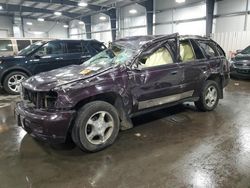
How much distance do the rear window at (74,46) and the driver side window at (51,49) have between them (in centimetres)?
23

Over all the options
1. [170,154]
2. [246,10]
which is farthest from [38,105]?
[246,10]

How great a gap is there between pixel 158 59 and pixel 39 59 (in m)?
4.45

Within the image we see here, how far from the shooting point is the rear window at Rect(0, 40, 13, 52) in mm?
9947

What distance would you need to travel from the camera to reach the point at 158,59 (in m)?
3.93

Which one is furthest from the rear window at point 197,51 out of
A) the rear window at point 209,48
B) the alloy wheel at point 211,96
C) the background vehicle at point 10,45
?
the background vehicle at point 10,45

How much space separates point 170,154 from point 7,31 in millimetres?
24158

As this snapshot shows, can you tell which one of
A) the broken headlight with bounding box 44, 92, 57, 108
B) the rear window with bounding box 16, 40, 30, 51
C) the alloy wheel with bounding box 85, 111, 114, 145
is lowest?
the alloy wheel with bounding box 85, 111, 114, 145

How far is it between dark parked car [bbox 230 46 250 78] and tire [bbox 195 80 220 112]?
16.1 ft

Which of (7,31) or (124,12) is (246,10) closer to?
(124,12)

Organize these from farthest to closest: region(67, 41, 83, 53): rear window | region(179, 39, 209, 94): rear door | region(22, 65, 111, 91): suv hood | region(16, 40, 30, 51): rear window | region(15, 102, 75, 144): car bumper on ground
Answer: region(16, 40, 30, 51): rear window → region(67, 41, 83, 53): rear window → region(179, 39, 209, 94): rear door → region(22, 65, 111, 91): suv hood → region(15, 102, 75, 144): car bumper on ground

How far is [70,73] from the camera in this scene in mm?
3412

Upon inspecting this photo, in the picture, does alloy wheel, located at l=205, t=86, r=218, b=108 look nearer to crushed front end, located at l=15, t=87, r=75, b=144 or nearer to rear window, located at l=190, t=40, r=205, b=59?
rear window, located at l=190, t=40, r=205, b=59

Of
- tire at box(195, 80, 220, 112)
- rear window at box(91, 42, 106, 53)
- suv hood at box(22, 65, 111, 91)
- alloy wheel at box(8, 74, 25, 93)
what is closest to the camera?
suv hood at box(22, 65, 111, 91)

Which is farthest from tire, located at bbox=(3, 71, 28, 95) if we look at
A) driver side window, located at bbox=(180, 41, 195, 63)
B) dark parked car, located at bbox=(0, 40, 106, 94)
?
driver side window, located at bbox=(180, 41, 195, 63)
